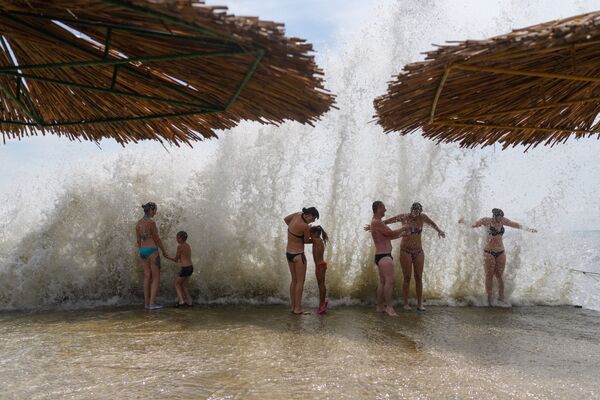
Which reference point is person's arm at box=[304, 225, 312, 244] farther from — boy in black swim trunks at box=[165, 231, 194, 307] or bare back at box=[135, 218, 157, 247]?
bare back at box=[135, 218, 157, 247]

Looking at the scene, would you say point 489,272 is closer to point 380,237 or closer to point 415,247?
point 415,247

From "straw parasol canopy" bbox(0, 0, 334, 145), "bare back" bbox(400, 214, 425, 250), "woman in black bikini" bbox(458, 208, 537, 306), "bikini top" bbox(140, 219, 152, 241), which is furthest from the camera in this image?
"woman in black bikini" bbox(458, 208, 537, 306)

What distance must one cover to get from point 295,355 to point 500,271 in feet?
18.6

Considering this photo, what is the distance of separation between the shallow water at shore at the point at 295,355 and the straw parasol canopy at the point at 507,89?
213 centimetres

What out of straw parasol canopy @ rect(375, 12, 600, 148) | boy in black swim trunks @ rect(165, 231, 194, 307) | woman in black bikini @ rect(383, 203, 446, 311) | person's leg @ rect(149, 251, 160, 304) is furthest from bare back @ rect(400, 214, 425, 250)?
straw parasol canopy @ rect(375, 12, 600, 148)

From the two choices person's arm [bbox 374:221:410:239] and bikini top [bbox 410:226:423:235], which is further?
bikini top [bbox 410:226:423:235]

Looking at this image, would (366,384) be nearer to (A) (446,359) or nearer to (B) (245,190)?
(A) (446,359)

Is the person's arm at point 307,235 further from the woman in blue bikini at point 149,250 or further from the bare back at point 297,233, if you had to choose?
the woman in blue bikini at point 149,250

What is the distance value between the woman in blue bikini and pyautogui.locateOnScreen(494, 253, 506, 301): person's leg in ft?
20.1

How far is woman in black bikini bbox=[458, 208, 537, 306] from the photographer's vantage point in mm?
9555

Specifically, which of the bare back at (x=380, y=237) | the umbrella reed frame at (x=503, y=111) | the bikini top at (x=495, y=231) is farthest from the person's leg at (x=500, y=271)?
the umbrella reed frame at (x=503, y=111)

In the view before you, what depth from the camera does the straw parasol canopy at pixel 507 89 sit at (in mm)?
2668

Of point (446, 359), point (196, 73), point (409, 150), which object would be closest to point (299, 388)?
point (446, 359)

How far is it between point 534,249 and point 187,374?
351 inches
